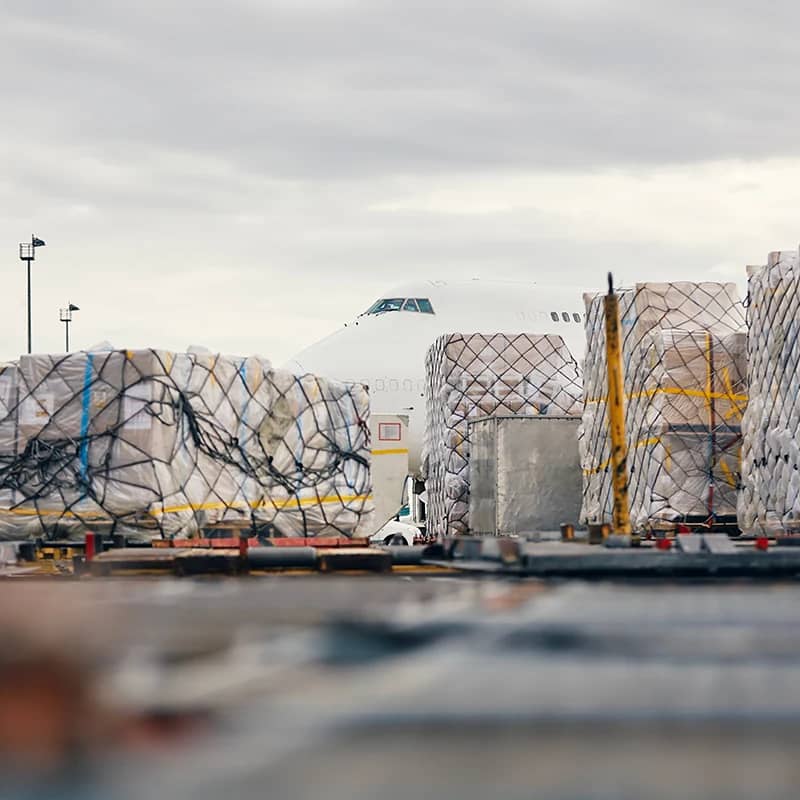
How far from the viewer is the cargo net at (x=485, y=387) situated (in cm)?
3397

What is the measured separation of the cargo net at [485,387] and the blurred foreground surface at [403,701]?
21.6 metres

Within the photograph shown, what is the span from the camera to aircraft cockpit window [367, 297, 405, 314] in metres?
47.0

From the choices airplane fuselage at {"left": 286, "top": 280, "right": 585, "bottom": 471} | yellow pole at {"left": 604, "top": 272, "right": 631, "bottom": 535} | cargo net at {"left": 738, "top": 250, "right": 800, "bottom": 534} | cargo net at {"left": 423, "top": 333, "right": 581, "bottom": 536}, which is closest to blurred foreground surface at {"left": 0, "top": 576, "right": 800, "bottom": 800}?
yellow pole at {"left": 604, "top": 272, "right": 631, "bottom": 535}

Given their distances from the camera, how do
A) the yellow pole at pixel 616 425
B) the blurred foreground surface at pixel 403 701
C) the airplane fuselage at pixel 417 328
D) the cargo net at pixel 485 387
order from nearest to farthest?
the blurred foreground surface at pixel 403 701, the yellow pole at pixel 616 425, the cargo net at pixel 485 387, the airplane fuselage at pixel 417 328

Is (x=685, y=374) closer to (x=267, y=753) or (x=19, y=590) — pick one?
(x=19, y=590)

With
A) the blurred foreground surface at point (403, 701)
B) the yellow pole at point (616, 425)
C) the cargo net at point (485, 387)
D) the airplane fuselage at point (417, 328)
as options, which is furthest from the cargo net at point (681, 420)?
the airplane fuselage at point (417, 328)

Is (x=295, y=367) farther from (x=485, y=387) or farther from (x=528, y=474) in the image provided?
(x=528, y=474)

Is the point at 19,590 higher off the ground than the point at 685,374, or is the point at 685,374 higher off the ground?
the point at 685,374

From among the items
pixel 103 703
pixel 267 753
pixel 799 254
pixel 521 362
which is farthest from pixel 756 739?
pixel 521 362

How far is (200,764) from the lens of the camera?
528cm

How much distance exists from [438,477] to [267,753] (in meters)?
30.5

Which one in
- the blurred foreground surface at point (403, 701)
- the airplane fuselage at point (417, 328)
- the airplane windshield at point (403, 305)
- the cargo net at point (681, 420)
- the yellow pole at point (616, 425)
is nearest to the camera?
the blurred foreground surface at point (403, 701)

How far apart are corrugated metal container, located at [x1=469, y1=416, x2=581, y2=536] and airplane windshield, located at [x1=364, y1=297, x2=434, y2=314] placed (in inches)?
602

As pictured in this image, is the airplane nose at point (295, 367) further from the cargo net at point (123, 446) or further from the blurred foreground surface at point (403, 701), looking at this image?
the blurred foreground surface at point (403, 701)
